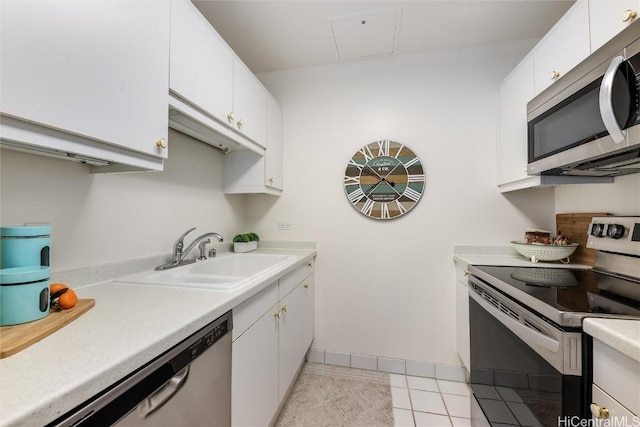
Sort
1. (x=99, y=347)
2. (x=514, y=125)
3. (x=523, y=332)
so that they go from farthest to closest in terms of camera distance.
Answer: (x=514, y=125) < (x=523, y=332) < (x=99, y=347)

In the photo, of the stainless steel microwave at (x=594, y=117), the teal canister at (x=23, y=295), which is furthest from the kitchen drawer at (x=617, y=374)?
the teal canister at (x=23, y=295)

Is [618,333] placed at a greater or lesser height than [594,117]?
lesser

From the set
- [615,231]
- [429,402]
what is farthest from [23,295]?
[615,231]

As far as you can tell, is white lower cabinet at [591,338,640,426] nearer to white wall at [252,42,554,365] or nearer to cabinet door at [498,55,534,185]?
cabinet door at [498,55,534,185]

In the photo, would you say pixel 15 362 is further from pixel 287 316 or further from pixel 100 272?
pixel 287 316

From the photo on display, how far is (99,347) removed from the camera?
22.0 inches

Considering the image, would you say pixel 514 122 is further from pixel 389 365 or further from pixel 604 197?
pixel 389 365

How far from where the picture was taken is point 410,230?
6.59 feet

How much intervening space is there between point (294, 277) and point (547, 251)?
61.2 inches

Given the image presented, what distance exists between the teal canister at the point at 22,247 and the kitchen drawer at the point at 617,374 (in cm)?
155

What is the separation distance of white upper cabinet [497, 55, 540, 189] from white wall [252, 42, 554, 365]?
12 centimetres

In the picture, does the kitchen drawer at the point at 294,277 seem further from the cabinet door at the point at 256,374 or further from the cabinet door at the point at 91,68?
the cabinet door at the point at 91,68

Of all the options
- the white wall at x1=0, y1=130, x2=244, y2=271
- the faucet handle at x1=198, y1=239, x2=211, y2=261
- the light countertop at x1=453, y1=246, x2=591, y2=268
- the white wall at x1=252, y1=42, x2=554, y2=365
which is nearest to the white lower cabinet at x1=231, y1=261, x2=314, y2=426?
the white wall at x1=252, y1=42, x2=554, y2=365

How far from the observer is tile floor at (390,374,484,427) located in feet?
5.01
